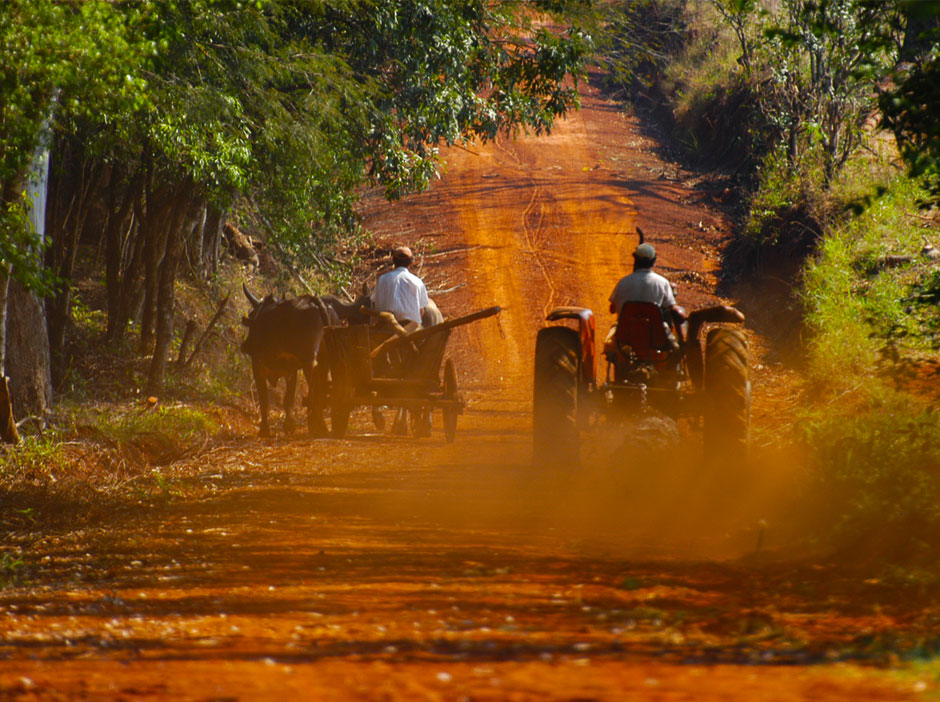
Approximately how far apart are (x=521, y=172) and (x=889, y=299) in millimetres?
18060

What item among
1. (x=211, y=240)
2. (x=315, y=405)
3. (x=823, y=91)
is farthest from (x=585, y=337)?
(x=823, y=91)

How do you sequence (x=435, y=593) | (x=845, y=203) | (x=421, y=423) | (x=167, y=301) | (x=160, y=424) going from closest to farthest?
(x=435, y=593) < (x=160, y=424) < (x=421, y=423) < (x=167, y=301) < (x=845, y=203)

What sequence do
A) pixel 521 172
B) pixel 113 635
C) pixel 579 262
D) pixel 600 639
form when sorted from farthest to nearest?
pixel 521 172
pixel 579 262
pixel 113 635
pixel 600 639

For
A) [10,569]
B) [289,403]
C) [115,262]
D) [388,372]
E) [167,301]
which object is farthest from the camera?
[115,262]

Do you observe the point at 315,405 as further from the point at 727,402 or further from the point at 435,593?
the point at 435,593

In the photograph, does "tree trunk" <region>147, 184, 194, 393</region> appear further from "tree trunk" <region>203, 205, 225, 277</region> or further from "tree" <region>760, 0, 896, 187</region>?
"tree" <region>760, 0, 896, 187</region>

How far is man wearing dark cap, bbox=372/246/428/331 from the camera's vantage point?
11.6 meters

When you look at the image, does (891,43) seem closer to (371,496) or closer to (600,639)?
(600,639)

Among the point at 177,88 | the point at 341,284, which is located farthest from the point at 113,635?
the point at 341,284

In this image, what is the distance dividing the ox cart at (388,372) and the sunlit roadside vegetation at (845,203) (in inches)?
149

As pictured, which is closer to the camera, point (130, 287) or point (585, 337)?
point (585, 337)

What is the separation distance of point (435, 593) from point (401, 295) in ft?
22.3

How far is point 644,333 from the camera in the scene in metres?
8.60

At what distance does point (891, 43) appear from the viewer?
6.34 metres
